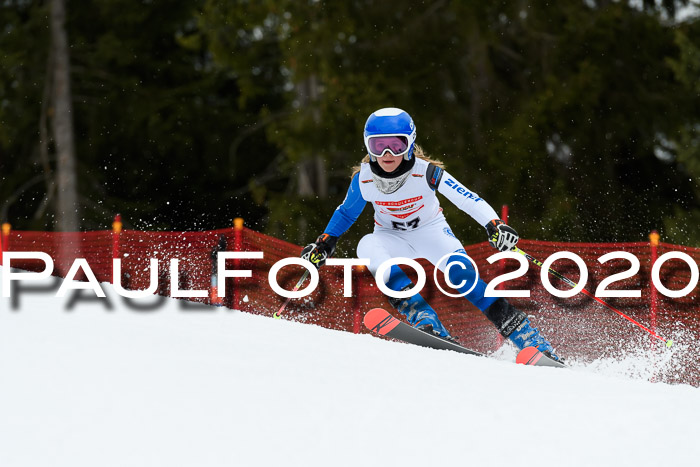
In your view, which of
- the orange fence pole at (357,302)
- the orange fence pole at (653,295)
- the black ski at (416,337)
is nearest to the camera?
the black ski at (416,337)

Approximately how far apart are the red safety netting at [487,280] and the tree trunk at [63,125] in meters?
9.71

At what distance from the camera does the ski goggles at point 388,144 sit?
247 inches

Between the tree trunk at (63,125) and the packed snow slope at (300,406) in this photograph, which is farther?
the tree trunk at (63,125)

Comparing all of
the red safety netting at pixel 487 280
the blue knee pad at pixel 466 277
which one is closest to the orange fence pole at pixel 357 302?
the red safety netting at pixel 487 280

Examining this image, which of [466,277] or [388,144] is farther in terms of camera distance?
[466,277]

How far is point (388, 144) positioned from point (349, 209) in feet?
2.78

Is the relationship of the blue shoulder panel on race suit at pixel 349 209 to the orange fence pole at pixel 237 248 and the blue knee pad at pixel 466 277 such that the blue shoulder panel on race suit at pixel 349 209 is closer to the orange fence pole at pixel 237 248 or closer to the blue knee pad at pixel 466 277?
the blue knee pad at pixel 466 277

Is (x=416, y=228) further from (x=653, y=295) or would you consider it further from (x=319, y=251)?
(x=653, y=295)

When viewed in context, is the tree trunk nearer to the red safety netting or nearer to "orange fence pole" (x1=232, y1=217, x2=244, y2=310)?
the red safety netting

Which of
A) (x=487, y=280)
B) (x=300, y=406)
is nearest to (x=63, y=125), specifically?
(x=487, y=280)

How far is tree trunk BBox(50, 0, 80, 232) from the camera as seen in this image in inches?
788

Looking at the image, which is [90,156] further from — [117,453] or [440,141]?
[117,453]

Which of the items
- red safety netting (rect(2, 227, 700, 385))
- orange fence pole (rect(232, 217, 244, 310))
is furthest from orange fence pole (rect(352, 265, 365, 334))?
orange fence pole (rect(232, 217, 244, 310))

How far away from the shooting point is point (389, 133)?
6246 millimetres
